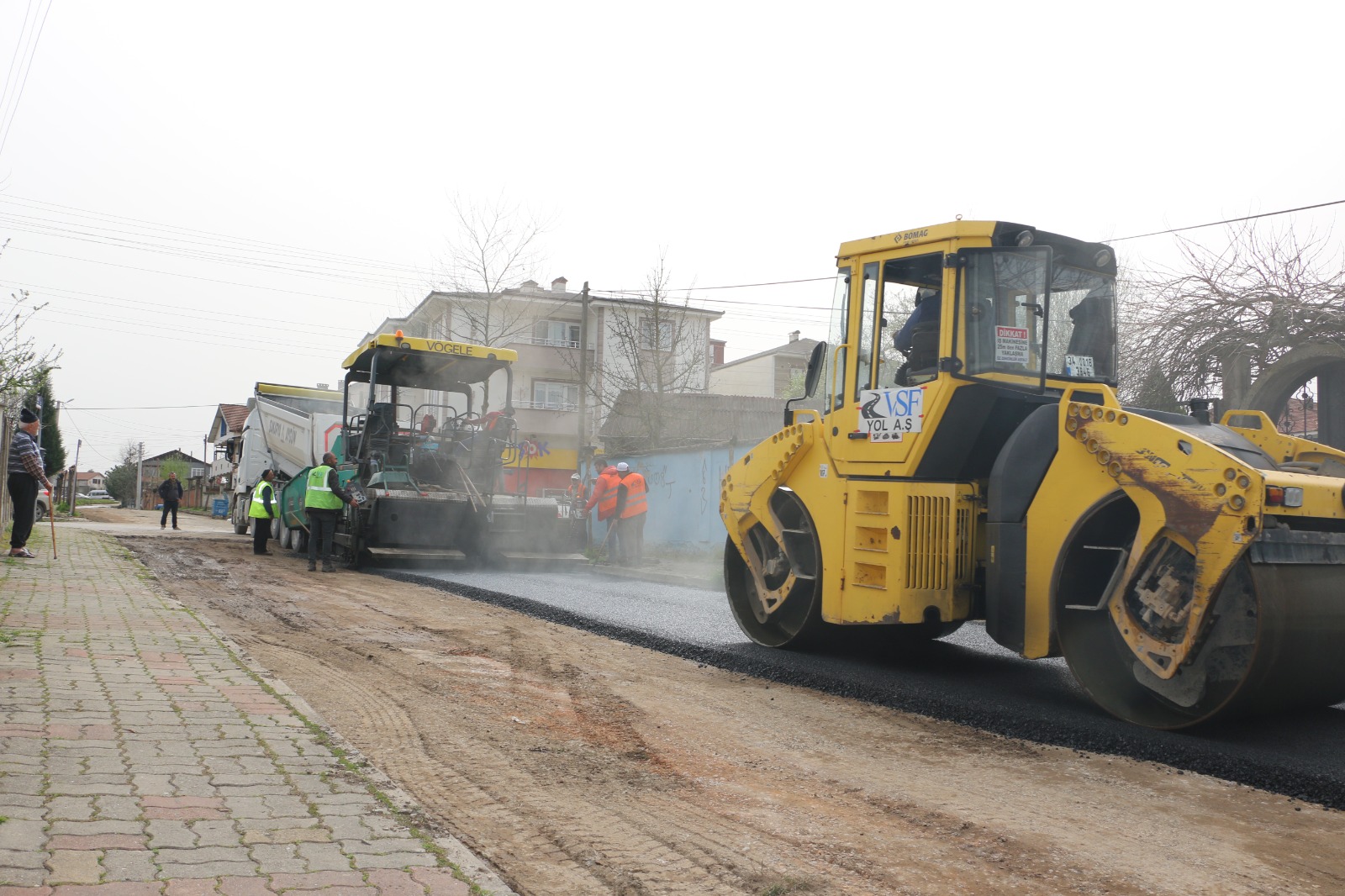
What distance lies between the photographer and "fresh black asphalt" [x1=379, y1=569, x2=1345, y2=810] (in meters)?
4.29

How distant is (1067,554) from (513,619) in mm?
4718

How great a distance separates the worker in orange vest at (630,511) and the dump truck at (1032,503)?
23.0 ft

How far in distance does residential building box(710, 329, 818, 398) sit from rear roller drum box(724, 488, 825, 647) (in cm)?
3767

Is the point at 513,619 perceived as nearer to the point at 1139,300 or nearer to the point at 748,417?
the point at 1139,300

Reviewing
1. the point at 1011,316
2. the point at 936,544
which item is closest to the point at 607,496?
the point at 936,544

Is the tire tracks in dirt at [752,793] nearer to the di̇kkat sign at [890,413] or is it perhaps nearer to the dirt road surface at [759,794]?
the dirt road surface at [759,794]

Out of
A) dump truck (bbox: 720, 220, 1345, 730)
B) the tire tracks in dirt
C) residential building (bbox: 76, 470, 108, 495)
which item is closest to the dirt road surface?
the tire tracks in dirt

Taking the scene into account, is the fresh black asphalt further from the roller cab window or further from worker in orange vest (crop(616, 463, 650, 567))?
worker in orange vest (crop(616, 463, 650, 567))

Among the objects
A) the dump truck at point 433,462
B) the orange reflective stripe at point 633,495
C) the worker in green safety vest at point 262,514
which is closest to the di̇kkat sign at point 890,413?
the dump truck at point 433,462

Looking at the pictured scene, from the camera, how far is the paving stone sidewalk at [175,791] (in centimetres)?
267

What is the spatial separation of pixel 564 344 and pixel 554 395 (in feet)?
6.31

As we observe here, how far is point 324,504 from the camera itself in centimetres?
1310

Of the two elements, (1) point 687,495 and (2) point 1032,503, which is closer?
(2) point 1032,503

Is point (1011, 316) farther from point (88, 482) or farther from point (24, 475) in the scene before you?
point (88, 482)
